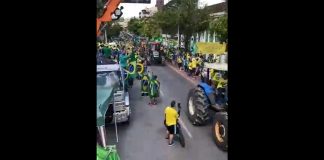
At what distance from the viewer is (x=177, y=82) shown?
65.6 feet

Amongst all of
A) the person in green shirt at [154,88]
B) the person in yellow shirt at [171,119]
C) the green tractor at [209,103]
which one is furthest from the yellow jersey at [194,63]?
the person in yellow shirt at [171,119]

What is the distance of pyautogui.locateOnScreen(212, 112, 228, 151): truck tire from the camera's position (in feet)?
28.8

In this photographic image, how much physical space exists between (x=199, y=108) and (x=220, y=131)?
1294mm

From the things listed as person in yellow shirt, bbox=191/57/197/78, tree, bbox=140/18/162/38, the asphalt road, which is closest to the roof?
person in yellow shirt, bbox=191/57/197/78

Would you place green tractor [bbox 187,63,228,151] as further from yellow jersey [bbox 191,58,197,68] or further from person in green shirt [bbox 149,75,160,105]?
yellow jersey [bbox 191,58,197,68]

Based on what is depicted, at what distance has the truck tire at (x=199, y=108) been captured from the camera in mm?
10195

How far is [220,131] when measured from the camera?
9.17 m

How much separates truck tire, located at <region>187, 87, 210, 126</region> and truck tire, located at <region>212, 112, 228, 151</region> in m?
1.07

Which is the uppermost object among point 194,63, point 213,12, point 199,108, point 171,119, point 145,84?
point 213,12

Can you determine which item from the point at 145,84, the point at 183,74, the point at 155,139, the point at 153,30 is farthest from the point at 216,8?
the point at 155,139

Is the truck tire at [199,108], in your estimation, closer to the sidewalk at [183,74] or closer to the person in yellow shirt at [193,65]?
the sidewalk at [183,74]

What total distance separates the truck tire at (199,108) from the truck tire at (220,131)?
3.53 ft

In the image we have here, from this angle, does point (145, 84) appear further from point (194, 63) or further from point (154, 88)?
point (194, 63)
